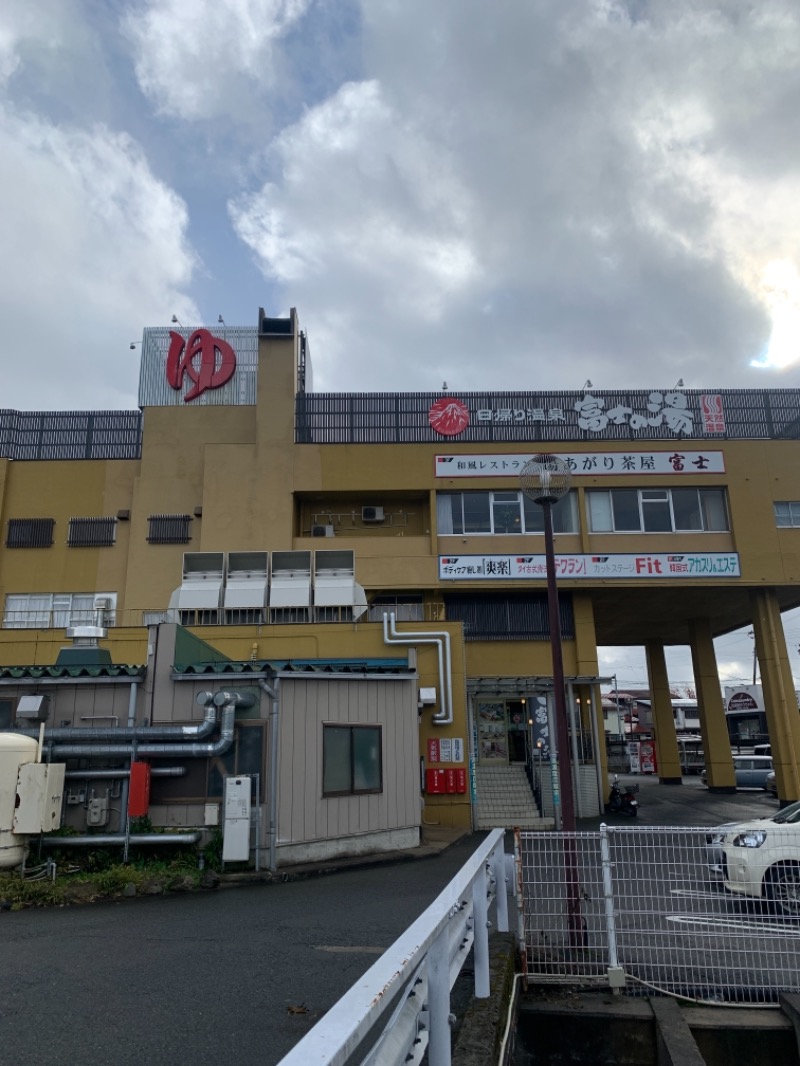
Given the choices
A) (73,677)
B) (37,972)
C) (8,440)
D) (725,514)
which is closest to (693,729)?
(725,514)

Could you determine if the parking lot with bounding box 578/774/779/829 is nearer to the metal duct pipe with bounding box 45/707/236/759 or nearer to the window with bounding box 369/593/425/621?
the window with bounding box 369/593/425/621

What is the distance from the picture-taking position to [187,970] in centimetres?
613

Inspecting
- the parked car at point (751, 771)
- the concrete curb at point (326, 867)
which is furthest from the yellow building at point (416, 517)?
the concrete curb at point (326, 867)

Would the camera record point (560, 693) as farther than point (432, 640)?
No

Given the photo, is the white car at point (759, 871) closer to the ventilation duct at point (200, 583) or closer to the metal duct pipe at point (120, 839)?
the metal duct pipe at point (120, 839)

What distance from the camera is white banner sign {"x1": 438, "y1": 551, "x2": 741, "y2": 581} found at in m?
23.0

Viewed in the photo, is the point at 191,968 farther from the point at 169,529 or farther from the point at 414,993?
the point at 169,529

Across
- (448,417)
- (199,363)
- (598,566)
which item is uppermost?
(199,363)

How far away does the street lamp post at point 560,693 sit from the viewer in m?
6.15

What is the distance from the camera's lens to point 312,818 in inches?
466

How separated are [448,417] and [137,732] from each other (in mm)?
15994

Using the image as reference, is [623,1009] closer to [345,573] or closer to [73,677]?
[73,677]

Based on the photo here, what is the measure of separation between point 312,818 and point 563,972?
6621mm

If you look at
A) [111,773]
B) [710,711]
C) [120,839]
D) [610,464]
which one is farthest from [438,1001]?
[710,711]
